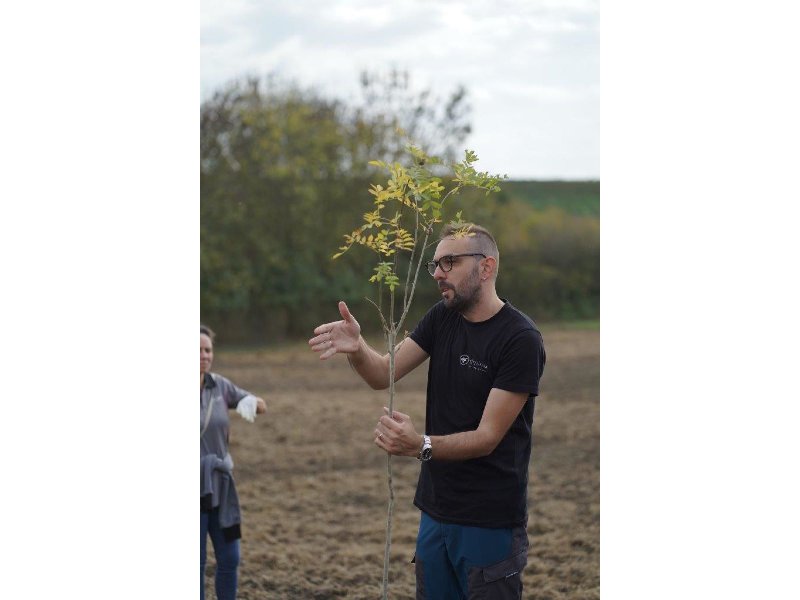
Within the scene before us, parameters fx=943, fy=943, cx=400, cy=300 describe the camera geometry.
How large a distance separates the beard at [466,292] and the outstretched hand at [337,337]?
0.96 ft

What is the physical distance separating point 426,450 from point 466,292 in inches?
19.7

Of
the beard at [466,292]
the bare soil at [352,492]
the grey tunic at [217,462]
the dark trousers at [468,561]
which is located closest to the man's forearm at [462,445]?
the dark trousers at [468,561]

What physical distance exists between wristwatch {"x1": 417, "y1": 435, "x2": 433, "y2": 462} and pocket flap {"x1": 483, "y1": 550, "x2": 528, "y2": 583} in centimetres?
42

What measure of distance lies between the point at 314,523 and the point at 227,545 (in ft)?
7.79

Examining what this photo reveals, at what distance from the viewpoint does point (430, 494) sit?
2928 millimetres

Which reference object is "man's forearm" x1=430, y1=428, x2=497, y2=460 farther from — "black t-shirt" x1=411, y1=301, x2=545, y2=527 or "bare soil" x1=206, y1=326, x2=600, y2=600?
"bare soil" x1=206, y1=326, x2=600, y2=600

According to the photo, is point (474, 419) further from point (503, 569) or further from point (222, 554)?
Answer: point (222, 554)

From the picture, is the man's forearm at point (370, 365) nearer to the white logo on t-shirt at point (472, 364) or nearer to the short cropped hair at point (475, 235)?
the white logo on t-shirt at point (472, 364)

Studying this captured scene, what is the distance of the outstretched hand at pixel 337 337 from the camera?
2.82 metres

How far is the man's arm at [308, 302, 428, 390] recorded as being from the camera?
2828mm

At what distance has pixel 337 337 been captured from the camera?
286 centimetres

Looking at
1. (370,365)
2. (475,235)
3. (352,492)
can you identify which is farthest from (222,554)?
(352,492)

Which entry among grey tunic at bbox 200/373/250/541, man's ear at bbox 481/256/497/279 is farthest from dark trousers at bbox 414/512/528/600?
grey tunic at bbox 200/373/250/541

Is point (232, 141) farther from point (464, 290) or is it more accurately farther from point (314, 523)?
point (464, 290)
